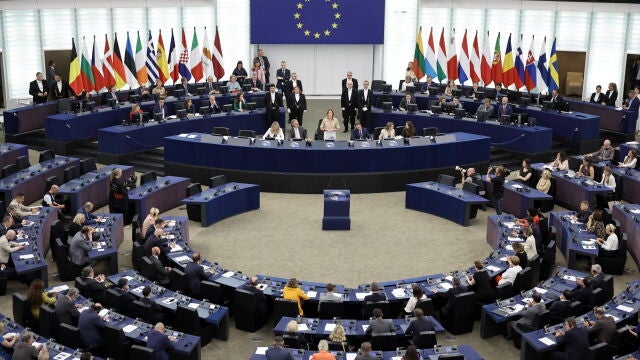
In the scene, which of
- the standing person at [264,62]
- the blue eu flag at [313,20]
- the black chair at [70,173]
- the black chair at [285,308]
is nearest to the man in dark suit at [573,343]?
the black chair at [285,308]

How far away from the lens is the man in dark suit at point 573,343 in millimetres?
13672

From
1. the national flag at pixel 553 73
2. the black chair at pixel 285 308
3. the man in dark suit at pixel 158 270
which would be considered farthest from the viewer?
the national flag at pixel 553 73

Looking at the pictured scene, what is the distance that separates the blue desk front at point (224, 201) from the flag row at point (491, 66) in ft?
44.4

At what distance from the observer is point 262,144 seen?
25406 millimetres

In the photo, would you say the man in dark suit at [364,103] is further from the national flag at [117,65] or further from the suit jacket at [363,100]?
the national flag at [117,65]

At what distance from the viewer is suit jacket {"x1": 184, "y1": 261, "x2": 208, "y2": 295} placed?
54.3 ft

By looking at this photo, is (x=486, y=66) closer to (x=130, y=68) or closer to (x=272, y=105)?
(x=272, y=105)

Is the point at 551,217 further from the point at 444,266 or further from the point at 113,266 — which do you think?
the point at 113,266

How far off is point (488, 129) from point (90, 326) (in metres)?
18.9

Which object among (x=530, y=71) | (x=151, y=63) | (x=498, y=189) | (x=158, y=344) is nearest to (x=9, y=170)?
(x=151, y=63)

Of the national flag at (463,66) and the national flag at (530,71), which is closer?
the national flag at (530,71)

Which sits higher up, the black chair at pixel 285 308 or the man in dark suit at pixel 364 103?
the man in dark suit at pixel 364 103

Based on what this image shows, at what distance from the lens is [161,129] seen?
28516 millimetres

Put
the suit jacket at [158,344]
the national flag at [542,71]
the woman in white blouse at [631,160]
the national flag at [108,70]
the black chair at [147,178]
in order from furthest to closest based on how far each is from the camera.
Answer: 1. the national flag at [542,71]
2. the national flag at [108,70]
3. the woman in white blouse at [631,160]
4. the black chair at [147,178]
5. the suit jacket at [158,344]
